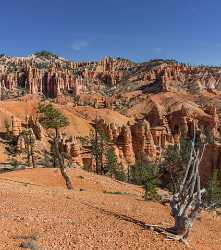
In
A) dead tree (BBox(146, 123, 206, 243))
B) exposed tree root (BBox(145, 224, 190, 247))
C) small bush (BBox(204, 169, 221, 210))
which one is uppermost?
dead tree (BBox(146, 123, 206, 243))

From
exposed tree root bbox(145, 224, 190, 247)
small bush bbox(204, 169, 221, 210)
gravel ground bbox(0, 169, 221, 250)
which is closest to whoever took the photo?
gravel ground bbox(0, 169, 221, 250)

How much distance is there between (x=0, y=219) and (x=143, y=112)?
110m

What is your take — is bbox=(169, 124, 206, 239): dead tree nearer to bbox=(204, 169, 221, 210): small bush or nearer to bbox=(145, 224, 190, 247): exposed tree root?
bbox=(145, 224, 190, 247): exposed tree root

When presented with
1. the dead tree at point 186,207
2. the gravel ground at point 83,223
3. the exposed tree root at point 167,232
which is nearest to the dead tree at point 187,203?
the dead tree at point 186,207

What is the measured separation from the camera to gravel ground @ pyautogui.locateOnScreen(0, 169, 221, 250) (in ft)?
37.8

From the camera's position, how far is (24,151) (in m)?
59.8

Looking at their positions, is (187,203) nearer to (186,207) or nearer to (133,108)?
(186,207)

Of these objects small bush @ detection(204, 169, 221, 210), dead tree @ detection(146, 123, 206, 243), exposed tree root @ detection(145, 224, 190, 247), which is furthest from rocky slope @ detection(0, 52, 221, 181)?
exposed tree root @ detection(145, 224, 190, 247)

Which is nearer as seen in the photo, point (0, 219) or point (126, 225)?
point (0, 219)

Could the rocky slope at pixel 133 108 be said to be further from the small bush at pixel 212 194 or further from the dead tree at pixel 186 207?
the dead tree at pixel 186 207

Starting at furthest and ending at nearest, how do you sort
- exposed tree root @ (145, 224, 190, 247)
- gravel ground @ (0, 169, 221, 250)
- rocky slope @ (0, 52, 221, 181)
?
rocky slope @ (0, 52, 221, 181) < exposed tree root @ (145, 224, 190, 247) < gravel ground @ (0, 169, 221, 250)

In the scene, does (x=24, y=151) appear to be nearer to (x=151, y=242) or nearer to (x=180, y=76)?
(x=151, y=242)

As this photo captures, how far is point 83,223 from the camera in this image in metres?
13.4

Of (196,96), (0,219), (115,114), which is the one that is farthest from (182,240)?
(196,96)
